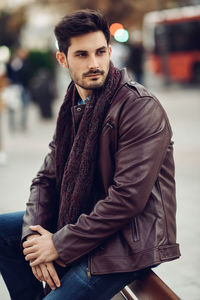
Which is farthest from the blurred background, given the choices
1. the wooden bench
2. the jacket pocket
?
the jacket pocket

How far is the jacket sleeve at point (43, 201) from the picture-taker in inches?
104

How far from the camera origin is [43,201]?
2.76 meters

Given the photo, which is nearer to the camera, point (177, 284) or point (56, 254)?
point (56, 254)

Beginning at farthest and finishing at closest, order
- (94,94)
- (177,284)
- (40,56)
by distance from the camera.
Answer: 1. (40,56)
2. (177,284)
3. (94,94)

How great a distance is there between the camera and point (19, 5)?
3209 centimetres

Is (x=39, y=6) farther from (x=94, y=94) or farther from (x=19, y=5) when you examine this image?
(x=94, y=94)

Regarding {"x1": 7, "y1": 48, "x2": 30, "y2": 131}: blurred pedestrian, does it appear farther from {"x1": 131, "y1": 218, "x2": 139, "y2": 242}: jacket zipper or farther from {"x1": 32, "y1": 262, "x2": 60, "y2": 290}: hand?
{"x1": 131, "y1": 218, "x2": 139, "y2": 242}: jacket zipper

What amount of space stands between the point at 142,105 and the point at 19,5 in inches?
1252

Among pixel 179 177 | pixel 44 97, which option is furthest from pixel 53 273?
pixel 44 97

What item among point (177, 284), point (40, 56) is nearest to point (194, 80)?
point (40, 56)

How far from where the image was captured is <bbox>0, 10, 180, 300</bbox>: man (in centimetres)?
218

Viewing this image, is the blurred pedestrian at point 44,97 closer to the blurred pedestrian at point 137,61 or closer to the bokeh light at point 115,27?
the blurred pedestrian at point 137,61

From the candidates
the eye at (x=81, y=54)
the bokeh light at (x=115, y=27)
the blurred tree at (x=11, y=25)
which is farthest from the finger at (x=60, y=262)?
the blurred tree at (x=11, y=25)

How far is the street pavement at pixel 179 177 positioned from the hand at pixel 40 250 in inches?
51.4
